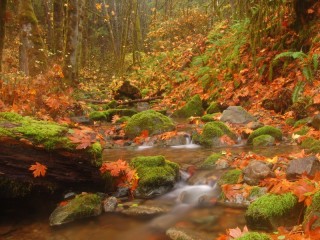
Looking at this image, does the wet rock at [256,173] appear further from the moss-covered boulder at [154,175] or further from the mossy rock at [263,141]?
the mossy rock at [263,141]

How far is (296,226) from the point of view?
321 cm

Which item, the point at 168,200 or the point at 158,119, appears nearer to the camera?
the point at 168,200

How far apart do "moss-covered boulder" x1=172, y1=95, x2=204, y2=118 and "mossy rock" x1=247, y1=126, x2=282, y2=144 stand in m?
4.03

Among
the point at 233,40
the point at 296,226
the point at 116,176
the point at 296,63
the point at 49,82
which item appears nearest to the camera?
the point at 296,226

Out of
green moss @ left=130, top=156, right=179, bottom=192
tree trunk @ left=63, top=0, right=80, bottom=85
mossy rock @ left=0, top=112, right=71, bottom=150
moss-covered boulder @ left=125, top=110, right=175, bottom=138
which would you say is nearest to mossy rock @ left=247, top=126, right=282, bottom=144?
moss-covered boulder @ left=125, top=110, right=175, bottom=138

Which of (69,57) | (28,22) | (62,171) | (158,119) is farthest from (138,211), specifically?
(69,57)

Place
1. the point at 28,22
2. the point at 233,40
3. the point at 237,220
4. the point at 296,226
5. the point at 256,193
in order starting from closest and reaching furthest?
the point at 296,226, the point at 237,220, the point at 256,193, the point at 28,22, the point at 233,40

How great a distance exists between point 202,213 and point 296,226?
1475 mm

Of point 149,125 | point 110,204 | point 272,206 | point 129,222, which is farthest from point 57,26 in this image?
point 272,206

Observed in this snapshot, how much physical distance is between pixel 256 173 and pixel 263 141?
291cm

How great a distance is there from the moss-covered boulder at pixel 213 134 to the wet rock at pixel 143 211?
11.1ft

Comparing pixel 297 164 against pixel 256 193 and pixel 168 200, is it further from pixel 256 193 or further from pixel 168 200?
pixel 168 200

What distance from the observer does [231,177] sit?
16.2ft

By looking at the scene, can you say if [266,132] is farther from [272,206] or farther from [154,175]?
[272,206]
